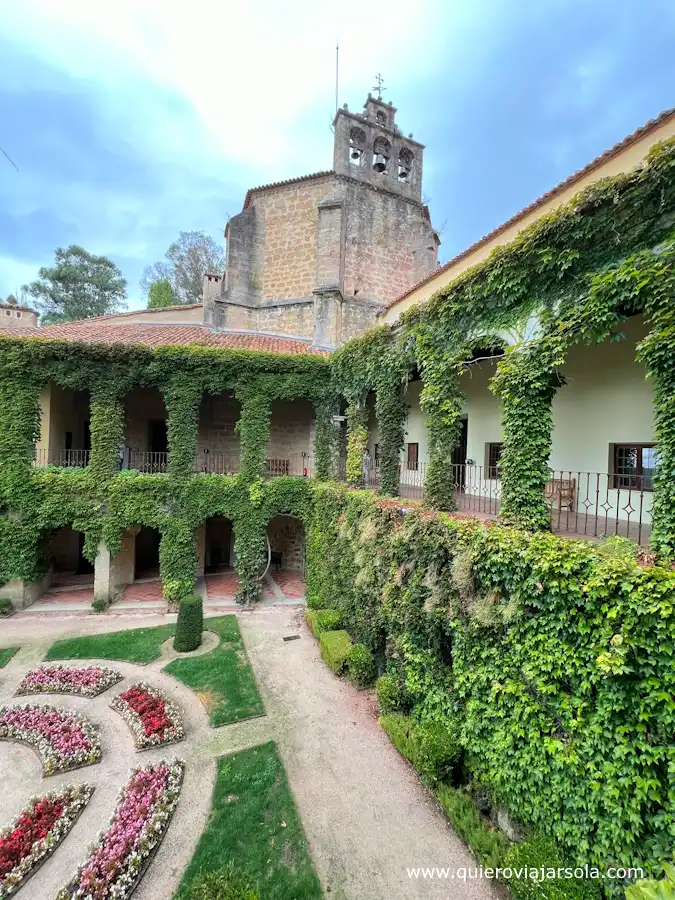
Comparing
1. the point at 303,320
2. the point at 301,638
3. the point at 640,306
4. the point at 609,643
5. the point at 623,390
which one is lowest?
the point at 301,638

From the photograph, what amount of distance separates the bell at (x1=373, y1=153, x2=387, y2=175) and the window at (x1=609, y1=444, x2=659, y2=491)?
16256mm

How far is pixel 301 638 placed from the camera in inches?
436

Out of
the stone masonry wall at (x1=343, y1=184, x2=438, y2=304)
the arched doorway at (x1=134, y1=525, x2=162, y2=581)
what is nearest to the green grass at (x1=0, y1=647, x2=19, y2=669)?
the arched doorway at (x1=134, y1=525, x2=162, y2=581)

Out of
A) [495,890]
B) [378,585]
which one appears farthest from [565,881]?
[378,585]

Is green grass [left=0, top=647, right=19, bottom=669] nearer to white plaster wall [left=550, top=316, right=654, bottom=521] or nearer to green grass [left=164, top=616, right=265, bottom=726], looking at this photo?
green grass [left=164, top=616, right=265, bottom=726]

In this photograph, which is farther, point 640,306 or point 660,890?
point 640,306

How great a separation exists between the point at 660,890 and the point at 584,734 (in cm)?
200

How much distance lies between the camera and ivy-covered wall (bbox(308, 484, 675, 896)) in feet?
12.7

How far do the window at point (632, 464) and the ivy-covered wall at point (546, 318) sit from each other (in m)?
2.58

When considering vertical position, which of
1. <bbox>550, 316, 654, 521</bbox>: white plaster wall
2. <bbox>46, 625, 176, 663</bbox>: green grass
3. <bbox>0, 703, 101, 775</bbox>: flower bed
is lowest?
<bbox>46, 625, 176, 663</bbox>: green grass

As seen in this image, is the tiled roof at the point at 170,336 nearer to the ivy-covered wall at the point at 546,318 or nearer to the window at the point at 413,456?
the window at the point at 413,456

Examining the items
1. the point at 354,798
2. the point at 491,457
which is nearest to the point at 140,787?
the point at 354,798

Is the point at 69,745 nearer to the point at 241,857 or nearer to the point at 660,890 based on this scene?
the point at 241,857

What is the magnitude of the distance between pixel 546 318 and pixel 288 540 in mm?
13754
